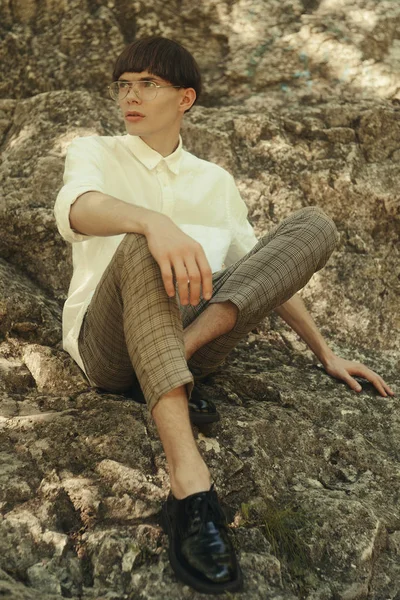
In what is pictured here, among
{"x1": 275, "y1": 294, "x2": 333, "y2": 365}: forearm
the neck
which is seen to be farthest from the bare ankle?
the neck

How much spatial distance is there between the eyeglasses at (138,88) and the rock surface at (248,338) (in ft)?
3.20

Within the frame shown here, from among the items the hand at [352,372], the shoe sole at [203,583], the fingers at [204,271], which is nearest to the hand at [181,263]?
the fingers at [204,271]

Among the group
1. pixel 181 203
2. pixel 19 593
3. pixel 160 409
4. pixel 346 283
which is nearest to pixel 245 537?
pixel 160 409

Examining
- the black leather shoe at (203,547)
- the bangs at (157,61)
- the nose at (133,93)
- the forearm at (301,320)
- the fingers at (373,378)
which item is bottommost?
the fingers at (373,378)

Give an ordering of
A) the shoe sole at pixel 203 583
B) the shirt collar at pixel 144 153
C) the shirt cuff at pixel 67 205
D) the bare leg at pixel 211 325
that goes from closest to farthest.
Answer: the shoe sole at pixel 203 583
the shirt cuff at pixel 67 205
the bare leg at pixel 211 325
the shirt collar at pixel 144 153

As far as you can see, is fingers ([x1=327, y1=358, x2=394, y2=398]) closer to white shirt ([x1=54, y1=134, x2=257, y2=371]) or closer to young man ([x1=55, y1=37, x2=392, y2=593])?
young man ([x1=55, y1=37, x2=392, y2=593])

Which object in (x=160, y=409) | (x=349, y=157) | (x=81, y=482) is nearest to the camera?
(x=160, y=409)

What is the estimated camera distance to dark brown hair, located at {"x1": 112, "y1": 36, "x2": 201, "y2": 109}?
2957 millimetres

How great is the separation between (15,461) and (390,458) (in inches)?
63.5

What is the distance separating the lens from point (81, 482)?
7.34ft

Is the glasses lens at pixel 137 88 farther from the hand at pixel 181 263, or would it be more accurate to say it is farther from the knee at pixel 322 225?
the hand at pixel 181 263

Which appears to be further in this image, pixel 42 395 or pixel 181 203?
pixel 181 203

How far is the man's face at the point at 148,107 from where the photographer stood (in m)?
2.96

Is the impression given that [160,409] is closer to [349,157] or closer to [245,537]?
[245,537]
